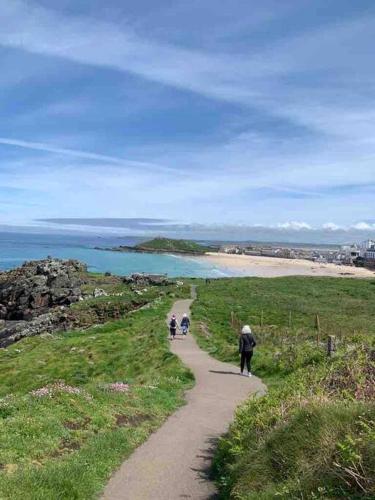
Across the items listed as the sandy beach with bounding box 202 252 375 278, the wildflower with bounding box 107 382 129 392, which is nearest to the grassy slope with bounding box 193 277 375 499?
the wildflower with bounding box 107 382 129 392

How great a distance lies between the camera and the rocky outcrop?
56.0 m

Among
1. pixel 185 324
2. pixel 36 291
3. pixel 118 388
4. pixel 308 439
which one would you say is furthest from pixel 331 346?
pixel 36 291

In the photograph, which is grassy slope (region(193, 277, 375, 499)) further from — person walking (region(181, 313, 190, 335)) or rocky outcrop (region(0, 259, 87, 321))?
rocky outcrop (region(0, 259, 87, 321))

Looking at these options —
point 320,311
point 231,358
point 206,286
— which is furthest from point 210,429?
point 206,286

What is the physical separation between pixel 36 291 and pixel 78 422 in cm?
4817

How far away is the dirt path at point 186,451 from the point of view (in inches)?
373

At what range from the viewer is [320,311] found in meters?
44.1

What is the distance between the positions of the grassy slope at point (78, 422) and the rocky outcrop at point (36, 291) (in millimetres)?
29593

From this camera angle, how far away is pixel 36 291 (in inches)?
2299

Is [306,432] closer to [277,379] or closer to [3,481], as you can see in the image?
[3,481]

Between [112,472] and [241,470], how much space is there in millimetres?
2757

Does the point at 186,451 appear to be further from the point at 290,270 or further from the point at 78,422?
the point at 290,270

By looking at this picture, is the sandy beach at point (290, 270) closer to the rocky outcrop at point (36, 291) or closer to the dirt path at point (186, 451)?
the rocky outcrop at point (36, 291)

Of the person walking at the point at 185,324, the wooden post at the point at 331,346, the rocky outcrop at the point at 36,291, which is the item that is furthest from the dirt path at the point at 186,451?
the rocky outcrop at the point at 36,291
